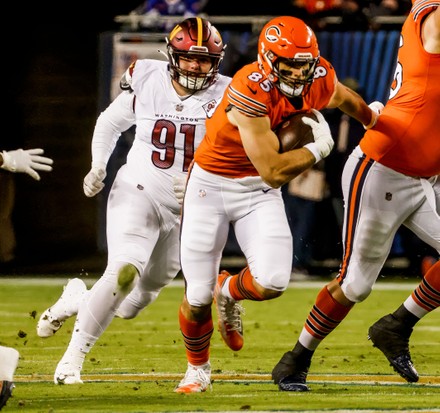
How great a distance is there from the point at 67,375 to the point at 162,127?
1308 millimetres

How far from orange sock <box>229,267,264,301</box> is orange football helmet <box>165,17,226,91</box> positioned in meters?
1.02

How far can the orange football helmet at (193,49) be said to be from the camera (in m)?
6.05

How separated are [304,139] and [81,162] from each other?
584 centimetres

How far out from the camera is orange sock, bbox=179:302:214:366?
5566 millimetres

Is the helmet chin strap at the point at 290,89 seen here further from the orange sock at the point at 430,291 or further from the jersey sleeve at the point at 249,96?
the orange sock at the point at 430,291

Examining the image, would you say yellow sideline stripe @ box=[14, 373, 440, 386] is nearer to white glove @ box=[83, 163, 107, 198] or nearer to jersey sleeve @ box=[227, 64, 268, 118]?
white glove @ box=[83, 163, 107, 198]

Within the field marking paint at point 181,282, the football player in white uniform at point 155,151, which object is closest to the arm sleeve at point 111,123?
the football player in white uniform at point 155,151

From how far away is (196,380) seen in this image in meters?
5.57

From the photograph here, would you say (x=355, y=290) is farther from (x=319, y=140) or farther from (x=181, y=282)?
(x=181, y=282)

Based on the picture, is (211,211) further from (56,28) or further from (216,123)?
(56,28)

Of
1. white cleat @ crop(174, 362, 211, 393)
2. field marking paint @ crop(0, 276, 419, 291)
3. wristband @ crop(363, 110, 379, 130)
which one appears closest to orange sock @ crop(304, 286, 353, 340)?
white cleat @ crop(174, 362, 211, 393)

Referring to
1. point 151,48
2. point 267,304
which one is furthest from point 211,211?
point 151,48

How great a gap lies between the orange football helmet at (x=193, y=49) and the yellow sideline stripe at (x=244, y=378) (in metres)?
1.43

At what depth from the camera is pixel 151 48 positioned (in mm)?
10352
